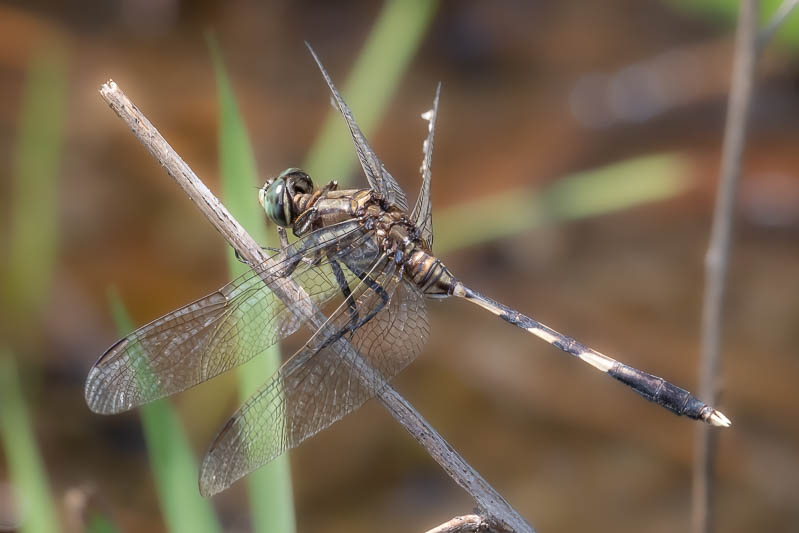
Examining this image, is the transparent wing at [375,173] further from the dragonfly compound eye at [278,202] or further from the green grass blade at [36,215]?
the green grass blade at [36,215]

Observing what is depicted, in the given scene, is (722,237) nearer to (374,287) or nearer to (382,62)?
(374,287)

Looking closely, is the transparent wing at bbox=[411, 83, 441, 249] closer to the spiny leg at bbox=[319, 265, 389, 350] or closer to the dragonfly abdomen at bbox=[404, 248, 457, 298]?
the dragonfly abdomen at bbox=[404, 248, 457, 298]

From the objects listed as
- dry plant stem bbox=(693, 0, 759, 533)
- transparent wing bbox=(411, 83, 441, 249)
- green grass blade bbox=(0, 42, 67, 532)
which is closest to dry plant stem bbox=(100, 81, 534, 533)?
transparent wing bbox=(411, 83, 441, 249)

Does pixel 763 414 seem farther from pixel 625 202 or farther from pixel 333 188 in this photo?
pixel 333 188

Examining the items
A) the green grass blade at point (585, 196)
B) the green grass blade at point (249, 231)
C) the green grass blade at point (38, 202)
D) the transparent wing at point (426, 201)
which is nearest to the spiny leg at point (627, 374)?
the transparent wing at point (426, 201)

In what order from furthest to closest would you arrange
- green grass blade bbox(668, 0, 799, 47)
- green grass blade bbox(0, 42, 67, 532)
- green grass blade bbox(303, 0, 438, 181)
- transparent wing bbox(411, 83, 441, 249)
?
green grass blade bbox(668, 0, 799, 47) < green grass blade bbox(0, 42, 67, 532) < green grass blade bbox(303, 0, 438, 181) < transparent wing bbox(411, 83, 441, 249)

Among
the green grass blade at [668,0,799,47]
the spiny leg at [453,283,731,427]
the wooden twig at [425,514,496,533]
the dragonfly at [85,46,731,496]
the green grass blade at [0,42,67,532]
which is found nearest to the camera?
the wooden twig at [425,514,496,533]

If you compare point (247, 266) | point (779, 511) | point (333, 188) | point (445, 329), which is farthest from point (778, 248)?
point (247, 266)
